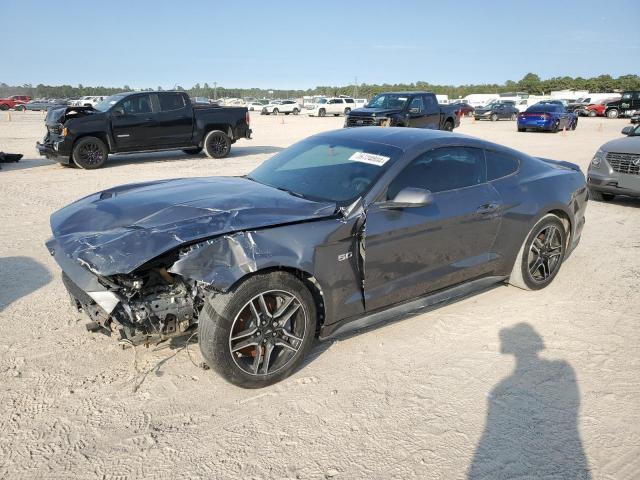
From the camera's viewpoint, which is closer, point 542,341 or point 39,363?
point 39,363

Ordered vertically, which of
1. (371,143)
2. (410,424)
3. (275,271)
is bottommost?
(410,424)

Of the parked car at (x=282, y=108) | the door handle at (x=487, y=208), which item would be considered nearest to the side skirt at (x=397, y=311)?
the door handle at (x=487, y=208)

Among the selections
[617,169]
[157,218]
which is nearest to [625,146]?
[617,169]

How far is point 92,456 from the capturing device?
2666 millimetres

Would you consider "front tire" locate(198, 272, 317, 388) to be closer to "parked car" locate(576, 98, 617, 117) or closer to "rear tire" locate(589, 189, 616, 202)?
"rear tire" locate(589, 189, 616, 202)

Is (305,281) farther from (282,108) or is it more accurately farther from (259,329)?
(282,108)

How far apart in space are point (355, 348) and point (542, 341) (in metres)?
1.54

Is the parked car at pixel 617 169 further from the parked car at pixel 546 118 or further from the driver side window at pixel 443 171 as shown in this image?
the parked car at pixel 546 118

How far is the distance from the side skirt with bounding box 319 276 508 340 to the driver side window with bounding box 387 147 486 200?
85 cm

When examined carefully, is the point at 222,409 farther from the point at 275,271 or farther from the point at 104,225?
the point at 104,225

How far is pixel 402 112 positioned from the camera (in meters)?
16.8

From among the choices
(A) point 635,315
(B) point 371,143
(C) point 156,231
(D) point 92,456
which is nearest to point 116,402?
(D) point 92,456

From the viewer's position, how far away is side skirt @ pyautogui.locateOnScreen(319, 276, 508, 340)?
3.52 m

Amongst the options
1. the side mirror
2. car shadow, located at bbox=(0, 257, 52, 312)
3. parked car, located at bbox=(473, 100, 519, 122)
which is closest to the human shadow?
the side mirror
